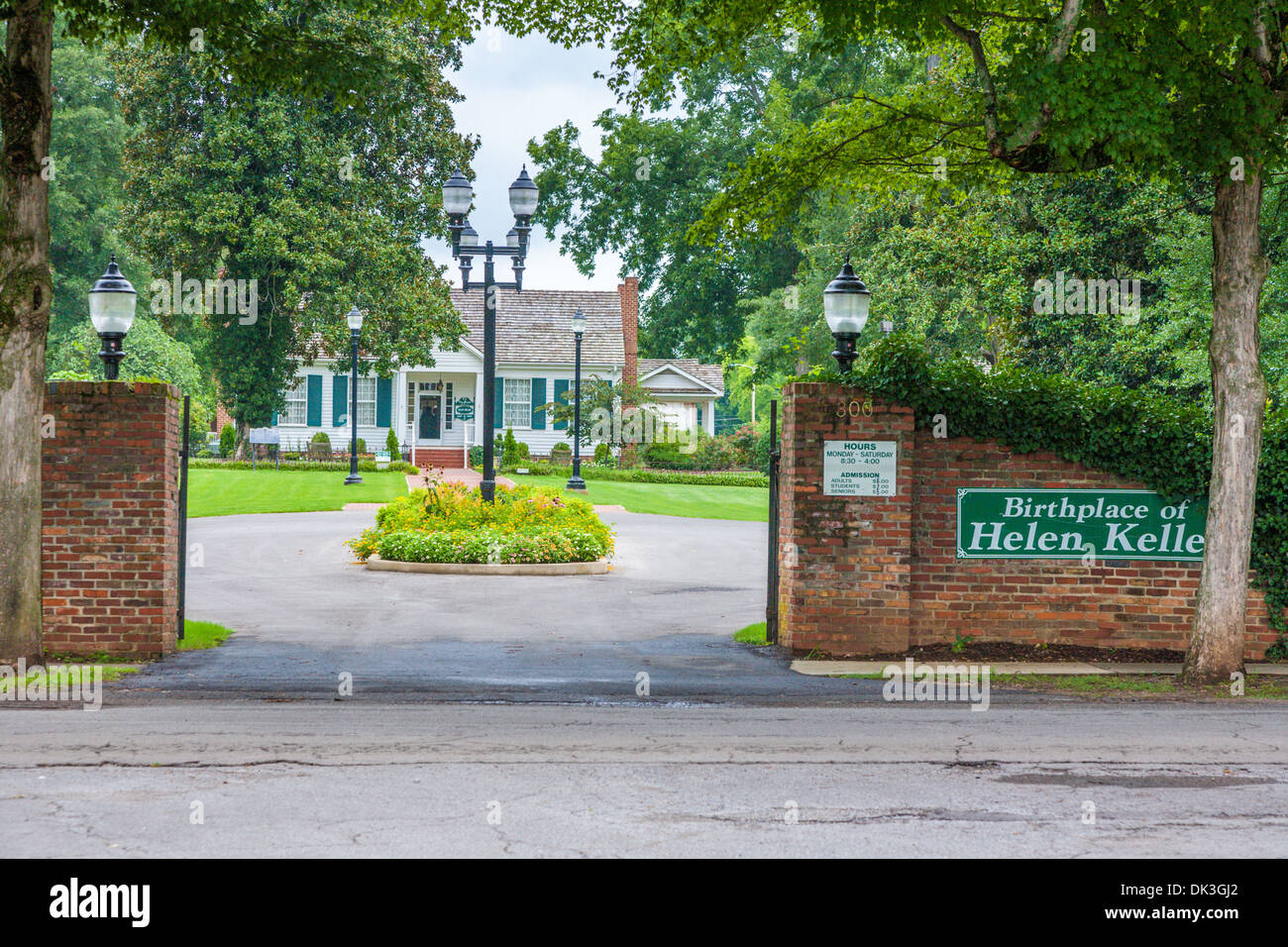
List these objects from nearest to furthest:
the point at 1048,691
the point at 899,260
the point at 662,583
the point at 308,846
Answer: the point at 308,846 < the point at 1048,691 < the point at 662,583 < the point at 899,260

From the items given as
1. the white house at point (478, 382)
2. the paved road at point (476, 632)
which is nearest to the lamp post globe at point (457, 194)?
the paved road at point (476, 632)

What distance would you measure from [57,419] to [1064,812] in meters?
8.95

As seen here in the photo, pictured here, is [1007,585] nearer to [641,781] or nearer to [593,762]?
[593,762]

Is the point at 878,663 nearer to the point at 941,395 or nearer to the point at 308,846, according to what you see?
the point at 941,395

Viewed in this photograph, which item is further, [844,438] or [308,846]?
[844,438]

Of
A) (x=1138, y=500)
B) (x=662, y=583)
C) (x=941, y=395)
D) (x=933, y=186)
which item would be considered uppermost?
(x=933, y=186)

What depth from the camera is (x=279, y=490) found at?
30703 millimetres

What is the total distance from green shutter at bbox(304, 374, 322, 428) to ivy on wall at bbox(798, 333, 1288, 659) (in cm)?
3515

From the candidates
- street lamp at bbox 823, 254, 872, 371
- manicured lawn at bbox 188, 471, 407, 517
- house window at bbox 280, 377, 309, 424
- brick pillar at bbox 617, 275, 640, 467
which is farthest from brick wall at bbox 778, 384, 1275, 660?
house window at bbox 280, 377, 309, 424

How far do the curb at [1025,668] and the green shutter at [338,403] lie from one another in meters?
35.0

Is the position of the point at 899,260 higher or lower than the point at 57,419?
higher

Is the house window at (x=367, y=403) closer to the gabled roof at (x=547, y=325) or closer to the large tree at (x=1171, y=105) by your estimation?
the gabled roof at (x=547, y=325)

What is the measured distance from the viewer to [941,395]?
11.4m

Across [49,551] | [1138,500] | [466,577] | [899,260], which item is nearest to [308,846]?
[49,551]
